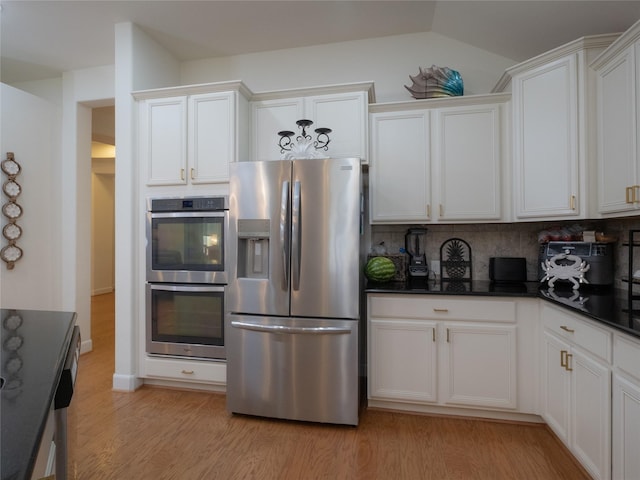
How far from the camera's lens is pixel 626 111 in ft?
6.00

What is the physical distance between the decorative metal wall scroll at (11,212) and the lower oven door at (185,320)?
5.32 feet

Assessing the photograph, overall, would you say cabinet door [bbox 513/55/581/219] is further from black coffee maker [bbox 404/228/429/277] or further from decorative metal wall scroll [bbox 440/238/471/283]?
black coffee maker [bbox 404/228/429/277]

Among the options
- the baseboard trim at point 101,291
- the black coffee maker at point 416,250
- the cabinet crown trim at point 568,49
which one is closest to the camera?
the cabinet crown trim at point 568,49

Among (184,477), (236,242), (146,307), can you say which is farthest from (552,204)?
(146,307)

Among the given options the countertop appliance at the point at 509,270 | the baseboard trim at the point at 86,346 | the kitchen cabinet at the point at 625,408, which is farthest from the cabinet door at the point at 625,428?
the baseboard trim at the point at 86,346

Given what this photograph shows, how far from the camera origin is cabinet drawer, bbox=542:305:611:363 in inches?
60.6

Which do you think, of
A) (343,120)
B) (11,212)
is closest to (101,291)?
(11,212)

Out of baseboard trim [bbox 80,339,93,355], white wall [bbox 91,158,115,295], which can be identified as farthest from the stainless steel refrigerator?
white wall [bbox 91,158,115,295]

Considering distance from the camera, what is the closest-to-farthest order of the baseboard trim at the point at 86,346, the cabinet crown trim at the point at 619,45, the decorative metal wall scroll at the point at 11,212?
1. the cabinet crown trim at the point at 619,45
2. the decorative metal wall scroll at the point at 11,212
3. the baseboard trim at the point at 86,346

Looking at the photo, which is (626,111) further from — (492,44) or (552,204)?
(492,44)

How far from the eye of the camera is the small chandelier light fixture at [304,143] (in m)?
2.42

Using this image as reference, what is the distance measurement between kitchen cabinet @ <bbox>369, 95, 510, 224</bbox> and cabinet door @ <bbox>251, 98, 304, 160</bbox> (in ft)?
2.15

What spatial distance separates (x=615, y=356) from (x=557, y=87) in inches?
66.1

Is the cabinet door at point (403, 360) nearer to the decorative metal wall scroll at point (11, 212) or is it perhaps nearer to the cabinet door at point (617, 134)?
the cabinet door at point (617, 134)
